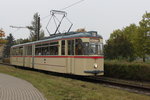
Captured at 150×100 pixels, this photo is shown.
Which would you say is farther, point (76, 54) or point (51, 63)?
point (51, 63)

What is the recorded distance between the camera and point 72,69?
14.7 meters

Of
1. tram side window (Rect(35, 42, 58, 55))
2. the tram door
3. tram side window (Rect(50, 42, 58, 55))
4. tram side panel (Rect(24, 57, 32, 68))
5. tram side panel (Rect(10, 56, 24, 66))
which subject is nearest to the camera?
the tram door

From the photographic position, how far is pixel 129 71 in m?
14.3

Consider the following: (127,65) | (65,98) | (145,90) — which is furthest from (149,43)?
(65,98)

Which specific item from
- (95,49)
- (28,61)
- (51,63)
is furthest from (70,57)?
(28,61)

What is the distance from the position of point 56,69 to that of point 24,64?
8948 mm

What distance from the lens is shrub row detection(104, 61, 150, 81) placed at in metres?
13.2

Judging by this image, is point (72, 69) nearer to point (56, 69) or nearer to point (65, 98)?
point (56, 69)

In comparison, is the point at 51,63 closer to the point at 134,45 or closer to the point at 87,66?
the point at 87,66

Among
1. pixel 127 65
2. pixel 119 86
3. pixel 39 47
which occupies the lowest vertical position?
pixel 119 86

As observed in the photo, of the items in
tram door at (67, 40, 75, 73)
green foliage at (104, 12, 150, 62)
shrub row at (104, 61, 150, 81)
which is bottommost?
shrub row at (104, 61, 150, 81)

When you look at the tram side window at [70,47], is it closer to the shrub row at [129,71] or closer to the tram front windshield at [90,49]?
the tram front windshield at [90,49]

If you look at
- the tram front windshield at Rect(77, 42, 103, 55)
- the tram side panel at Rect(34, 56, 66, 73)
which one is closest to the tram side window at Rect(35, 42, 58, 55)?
the tram side panel at Rect(34, 56, 66, 73)

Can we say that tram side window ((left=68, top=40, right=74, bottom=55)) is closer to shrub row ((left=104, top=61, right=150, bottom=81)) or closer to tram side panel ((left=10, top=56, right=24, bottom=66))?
shrub row ((left=104, top=61, right=150, bottom=81))
